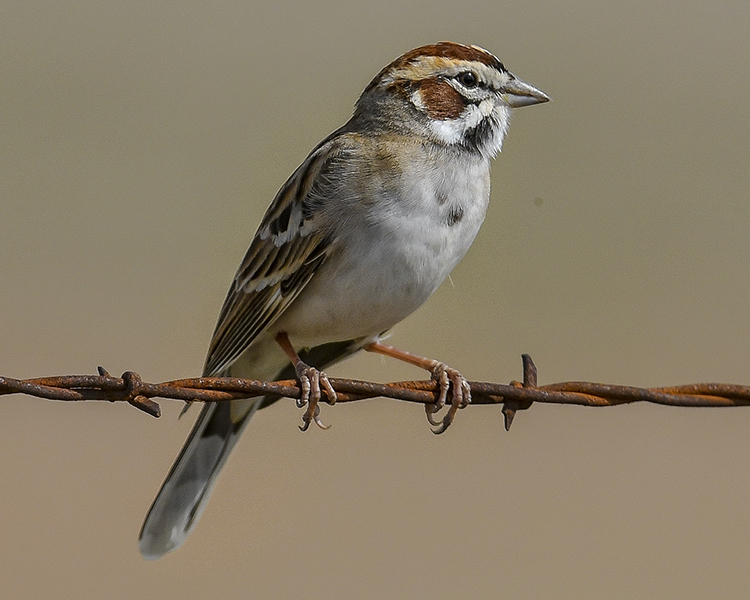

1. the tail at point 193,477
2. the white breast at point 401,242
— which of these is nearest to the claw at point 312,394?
the white breast at point 401,242

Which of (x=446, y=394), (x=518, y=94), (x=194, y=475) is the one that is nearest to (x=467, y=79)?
(x=518, y=94)

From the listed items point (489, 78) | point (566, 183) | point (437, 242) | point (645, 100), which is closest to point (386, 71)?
point (489, 78)

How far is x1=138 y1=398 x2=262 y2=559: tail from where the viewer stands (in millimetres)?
4785

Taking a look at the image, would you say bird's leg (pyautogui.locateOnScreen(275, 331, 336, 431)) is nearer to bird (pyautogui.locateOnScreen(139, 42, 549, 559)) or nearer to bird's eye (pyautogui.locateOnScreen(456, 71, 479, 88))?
bird (pyautogui.locateOnScreen(139, 42, 549, 559))

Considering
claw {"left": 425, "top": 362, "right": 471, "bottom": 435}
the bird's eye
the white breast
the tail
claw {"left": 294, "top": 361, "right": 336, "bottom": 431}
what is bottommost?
the tail

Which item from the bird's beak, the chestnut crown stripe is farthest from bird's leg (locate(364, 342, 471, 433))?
the chestnut crown stripe

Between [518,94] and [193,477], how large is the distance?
2.08 metres

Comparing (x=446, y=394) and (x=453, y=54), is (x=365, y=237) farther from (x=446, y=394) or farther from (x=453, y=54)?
(x=453, y=54)

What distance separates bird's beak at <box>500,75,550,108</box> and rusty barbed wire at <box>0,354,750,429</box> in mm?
1591

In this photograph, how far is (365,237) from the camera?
446 cm

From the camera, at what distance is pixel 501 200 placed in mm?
9711

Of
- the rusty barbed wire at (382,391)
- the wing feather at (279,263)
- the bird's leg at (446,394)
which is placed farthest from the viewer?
the wing feather at (279,263)

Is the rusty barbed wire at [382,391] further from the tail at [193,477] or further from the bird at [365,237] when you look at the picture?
the tail at [193,477]

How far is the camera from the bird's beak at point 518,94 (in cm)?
486
